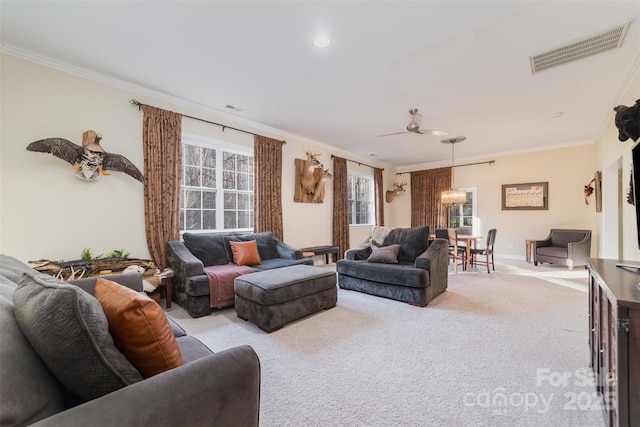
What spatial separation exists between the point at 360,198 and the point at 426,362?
18.2ft

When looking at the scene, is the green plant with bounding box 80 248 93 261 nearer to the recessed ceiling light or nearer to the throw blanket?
the throw blanket

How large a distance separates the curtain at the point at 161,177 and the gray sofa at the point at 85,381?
9.29ft

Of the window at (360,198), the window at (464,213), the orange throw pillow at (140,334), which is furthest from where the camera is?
the window at (464,213)

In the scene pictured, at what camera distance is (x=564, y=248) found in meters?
5.55

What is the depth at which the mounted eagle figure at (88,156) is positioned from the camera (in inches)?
107

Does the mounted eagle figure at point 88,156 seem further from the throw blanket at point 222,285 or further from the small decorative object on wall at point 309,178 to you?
the small decorative object on wall at point 309,178

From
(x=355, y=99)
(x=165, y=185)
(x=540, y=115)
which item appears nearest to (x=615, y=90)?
(x=540, y=115)

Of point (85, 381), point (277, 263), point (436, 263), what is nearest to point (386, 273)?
point (436, 263)

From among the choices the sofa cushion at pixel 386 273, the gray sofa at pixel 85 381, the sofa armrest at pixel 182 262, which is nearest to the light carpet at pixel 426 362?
the sofa cushion at pixel 386 273

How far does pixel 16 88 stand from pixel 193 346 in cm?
328

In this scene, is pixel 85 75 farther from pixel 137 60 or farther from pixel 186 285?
pixel 186 285

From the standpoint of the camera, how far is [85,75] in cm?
304

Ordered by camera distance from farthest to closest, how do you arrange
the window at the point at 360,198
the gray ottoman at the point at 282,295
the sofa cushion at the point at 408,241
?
the window at the point at 360,198 → the sofa cushion at the point at 408,241 → the gray ottoman at the point at 282,295

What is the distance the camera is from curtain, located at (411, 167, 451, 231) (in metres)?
7.62
